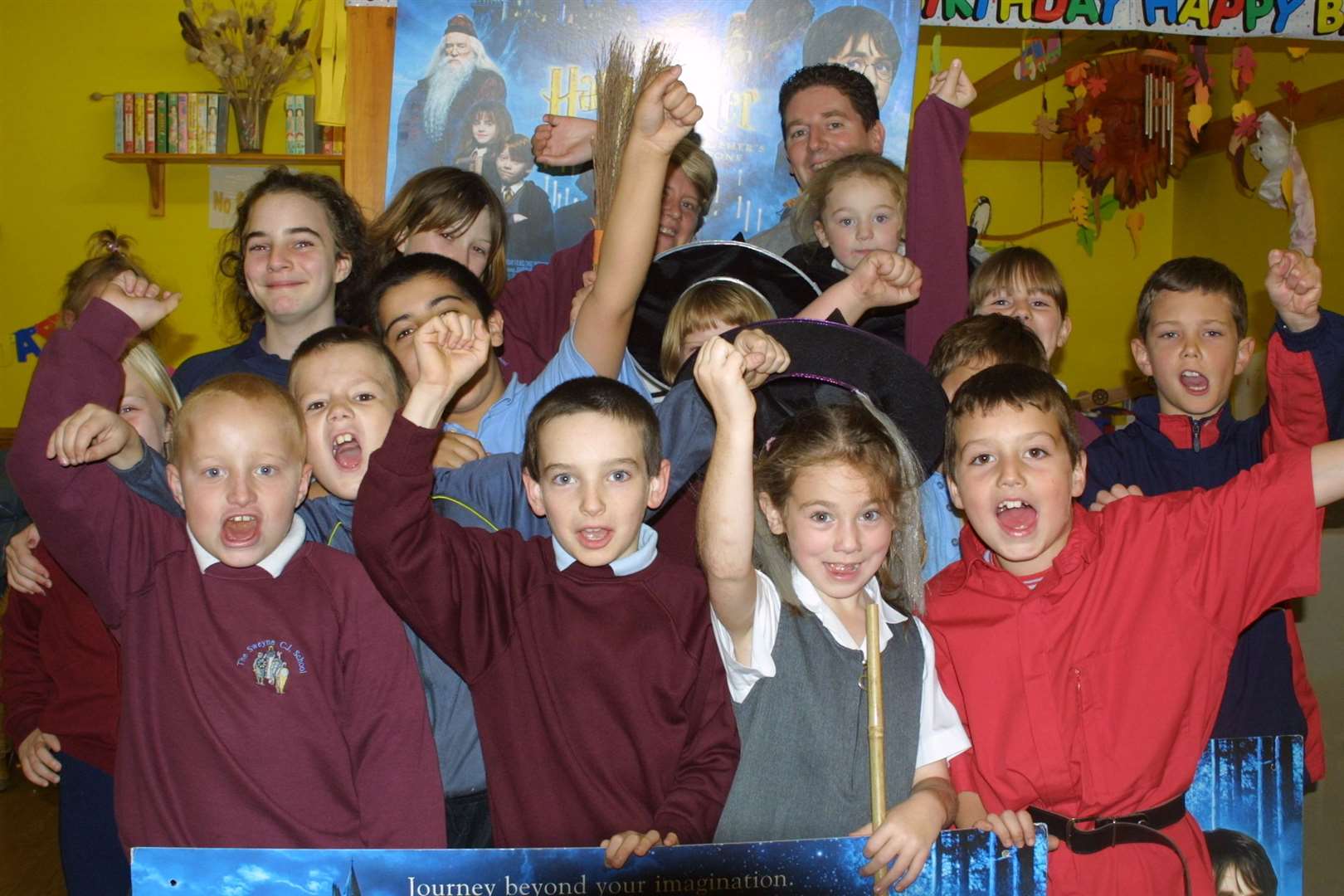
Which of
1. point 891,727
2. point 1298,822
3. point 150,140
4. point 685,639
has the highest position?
point 150,140

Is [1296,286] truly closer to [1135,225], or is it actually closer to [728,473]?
[728,473]

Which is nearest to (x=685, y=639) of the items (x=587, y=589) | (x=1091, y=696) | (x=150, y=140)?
(x=587, y=589)

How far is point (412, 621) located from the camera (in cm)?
188

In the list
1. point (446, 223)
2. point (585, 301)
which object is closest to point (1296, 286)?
point (585, 301)

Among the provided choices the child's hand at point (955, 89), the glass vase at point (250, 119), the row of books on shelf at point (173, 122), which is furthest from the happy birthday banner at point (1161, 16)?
the row of books on shelf at point (173, 122)

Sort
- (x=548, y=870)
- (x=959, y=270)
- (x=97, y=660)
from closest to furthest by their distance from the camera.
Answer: (x=548, y=870) → (x=97, y=660) → (x=959, y=270)

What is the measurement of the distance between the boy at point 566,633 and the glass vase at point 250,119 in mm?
5261

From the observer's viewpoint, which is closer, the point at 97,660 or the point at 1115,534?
the point at 1115,534

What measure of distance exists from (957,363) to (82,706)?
1.99 m

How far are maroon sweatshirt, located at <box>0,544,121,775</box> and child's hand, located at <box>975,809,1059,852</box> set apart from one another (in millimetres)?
1719

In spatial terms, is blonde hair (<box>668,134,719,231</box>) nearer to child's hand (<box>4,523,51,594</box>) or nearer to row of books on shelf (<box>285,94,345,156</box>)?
child's hand (<box>4,523,51,594</box>)

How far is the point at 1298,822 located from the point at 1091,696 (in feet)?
1.20

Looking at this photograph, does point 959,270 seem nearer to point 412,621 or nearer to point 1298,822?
point 1298,822

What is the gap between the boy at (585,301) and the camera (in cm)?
228
